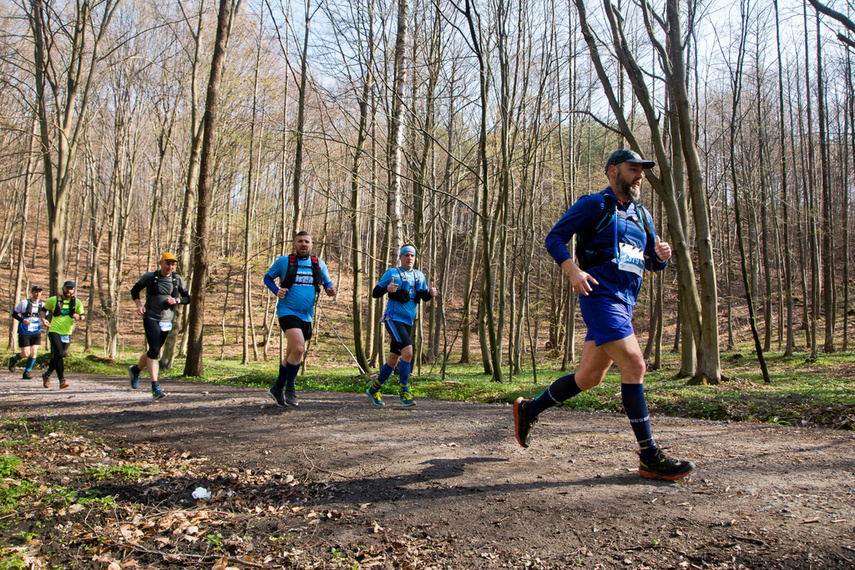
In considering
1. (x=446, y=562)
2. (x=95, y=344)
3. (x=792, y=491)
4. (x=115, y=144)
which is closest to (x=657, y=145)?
(x=792, y=491)

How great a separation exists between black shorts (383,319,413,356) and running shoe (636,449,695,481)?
405 cm

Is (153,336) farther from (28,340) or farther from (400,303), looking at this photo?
(28,340)

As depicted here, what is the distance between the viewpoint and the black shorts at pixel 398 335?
6969mm

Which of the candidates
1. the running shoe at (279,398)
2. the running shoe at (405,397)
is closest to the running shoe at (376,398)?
the running shoe at (405,397)

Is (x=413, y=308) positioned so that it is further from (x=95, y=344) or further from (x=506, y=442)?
(x=95, y=344)

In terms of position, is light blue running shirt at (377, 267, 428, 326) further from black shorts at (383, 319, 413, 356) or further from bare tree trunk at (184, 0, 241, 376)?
bare tree trunk at (184, 0, 241, 376)

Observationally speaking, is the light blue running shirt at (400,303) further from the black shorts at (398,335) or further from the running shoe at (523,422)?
the running shoe at (523,422)

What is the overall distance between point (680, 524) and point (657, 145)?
30.3 ft

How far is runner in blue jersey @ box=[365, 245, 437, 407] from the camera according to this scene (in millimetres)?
7012

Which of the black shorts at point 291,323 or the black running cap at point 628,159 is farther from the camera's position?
the black shorts at point 291,323

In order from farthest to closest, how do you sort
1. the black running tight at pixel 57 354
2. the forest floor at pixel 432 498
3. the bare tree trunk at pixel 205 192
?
A: the bare tree trunk at pixel 205 192
the black running tight at pixel 57 354
the forest floor at pixel 432 498

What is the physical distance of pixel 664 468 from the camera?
324 centimetres

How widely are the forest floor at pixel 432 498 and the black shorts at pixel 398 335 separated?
1.65 m


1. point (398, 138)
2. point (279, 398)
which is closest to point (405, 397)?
point (279, 398)
